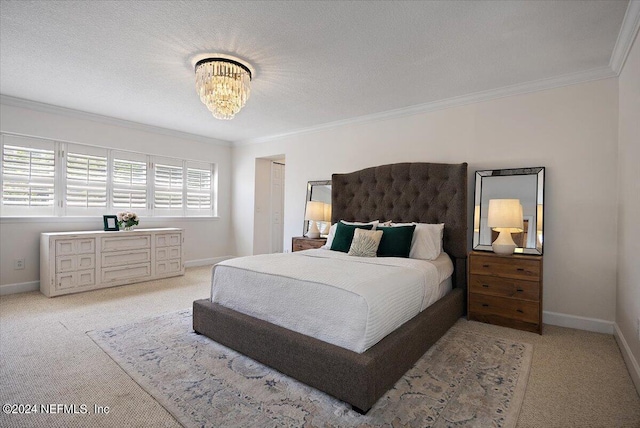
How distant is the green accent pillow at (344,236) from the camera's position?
11.8 ft

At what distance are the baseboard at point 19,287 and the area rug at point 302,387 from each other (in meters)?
2.28

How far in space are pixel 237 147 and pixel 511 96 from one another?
4.81 metres

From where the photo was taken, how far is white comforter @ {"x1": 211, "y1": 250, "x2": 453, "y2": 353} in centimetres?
190

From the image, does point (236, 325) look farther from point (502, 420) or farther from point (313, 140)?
point (313, 140)

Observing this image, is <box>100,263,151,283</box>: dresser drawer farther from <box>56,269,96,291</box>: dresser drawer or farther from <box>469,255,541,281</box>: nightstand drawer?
<box>469,255,541,281</box>: nightstand drawer

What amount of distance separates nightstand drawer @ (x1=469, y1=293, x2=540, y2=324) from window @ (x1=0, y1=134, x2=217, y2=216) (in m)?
4.98

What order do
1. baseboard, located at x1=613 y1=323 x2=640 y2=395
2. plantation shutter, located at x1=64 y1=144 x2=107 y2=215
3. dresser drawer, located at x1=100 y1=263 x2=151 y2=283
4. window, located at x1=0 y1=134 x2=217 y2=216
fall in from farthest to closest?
plantation shutter, located at x1=64 y1=144 x2=107 y2=215 → dresser drawer, located at x1=100 y1=263 x2=151 y2=283 → window, located at x1=0 y1=134 x2=217 y2=216 → baseboard, located at x1=613 y1=323 x2=640 y2=395

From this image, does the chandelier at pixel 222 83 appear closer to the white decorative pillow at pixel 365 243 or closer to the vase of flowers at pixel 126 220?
the white decorative pillow at pixel 365 243

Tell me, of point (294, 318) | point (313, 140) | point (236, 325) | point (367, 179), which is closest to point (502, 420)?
point (294, 318)

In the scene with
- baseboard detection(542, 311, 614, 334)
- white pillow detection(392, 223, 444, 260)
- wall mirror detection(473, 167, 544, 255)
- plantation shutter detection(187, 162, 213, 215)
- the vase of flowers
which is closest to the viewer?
baseboard detection(542, 311, 614, 334)

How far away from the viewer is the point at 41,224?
4.27m

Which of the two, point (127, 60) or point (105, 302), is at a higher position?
point (127, 60)

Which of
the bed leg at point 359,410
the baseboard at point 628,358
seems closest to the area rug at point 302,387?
the bed leg at point 359,410

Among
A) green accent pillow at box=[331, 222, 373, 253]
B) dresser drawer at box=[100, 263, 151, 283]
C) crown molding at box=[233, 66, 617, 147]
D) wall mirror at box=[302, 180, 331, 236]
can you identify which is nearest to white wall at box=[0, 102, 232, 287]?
dresser drawer at box=[100, 263, 151, 283]
